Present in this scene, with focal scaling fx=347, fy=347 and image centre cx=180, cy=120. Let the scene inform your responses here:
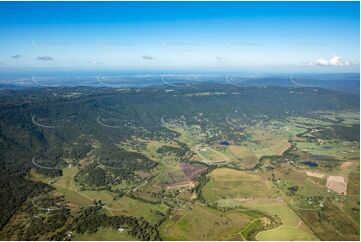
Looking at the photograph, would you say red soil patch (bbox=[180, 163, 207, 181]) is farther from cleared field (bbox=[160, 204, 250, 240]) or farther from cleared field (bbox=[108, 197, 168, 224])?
cleared field (bbox=[160, 204, 250, 240])

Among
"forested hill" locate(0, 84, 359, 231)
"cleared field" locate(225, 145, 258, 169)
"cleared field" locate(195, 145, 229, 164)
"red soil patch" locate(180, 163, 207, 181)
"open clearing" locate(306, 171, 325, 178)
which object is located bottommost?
"cleared field" locate(225, 145, 258, 169)

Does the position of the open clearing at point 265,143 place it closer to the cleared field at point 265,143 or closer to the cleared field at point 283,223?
the cleared field at point 265,143

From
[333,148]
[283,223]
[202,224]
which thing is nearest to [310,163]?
[333,148]

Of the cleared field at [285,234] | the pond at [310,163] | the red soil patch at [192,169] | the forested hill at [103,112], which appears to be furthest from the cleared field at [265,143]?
the cleared field at [285,234]

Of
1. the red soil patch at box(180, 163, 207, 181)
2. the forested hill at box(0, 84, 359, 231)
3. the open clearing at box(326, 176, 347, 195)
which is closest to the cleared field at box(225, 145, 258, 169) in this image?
the red soil patch at box(180, 163, 207, 181)

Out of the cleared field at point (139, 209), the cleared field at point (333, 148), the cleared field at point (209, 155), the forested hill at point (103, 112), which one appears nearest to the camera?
the cleared field at point (139, 209)

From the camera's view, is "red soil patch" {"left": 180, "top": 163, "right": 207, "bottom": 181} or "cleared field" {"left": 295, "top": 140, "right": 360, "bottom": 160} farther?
"cleared field" {"left": 295, "top": 140, "right": 360, "bottom": 160}

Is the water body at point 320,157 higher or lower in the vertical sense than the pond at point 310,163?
lower
